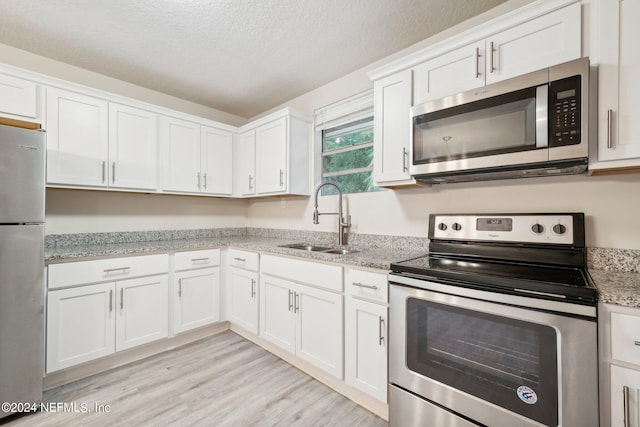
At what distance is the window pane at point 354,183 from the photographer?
8.29ft

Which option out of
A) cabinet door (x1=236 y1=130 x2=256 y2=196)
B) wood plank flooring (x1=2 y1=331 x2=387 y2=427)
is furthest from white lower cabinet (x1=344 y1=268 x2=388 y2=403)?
cabinet door (x1=236 y1=130 x2=256 y2=196)

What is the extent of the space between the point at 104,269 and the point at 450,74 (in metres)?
2.73

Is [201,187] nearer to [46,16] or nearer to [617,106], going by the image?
[46,16]

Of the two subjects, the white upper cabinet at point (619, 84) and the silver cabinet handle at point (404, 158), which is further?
the silver cabinet handle at point (404, 158)

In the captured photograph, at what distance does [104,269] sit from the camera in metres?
2.10

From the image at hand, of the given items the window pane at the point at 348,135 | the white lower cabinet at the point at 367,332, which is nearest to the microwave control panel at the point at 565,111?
the white lower cabinet at the point at 367,332

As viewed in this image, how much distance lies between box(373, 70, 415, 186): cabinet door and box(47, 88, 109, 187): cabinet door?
2279mm

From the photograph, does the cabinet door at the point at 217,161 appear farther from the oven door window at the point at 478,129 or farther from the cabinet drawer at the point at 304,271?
the oven door window at the point at 478,129

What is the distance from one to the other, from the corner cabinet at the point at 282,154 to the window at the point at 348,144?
20cm

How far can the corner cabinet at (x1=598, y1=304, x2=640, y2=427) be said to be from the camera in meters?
0.95

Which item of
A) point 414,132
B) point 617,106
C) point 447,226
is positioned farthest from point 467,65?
point 447,226

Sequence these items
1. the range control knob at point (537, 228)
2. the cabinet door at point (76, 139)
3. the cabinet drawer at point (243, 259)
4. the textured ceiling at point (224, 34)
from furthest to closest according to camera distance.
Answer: the cabinet drawer at point (243, 259), the cabinet door at point (76, 139), the textured ceiling at point (224, 34), the range control knob at point (537, 228)

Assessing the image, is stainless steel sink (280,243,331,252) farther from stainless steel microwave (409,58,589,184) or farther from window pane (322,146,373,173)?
stainless steel microwave (409,58,589,184)

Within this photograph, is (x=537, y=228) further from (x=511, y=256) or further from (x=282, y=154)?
(x=282, y=154)
